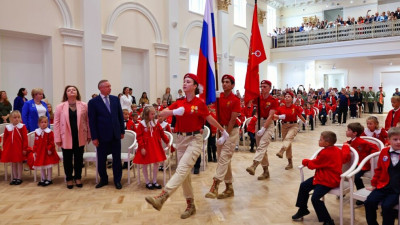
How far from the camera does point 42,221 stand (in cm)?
411

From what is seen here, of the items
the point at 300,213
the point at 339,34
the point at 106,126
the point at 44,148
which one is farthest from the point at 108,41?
the point at 339,34

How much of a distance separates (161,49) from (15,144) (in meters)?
8.87

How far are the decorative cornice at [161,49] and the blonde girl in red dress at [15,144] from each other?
841 cm

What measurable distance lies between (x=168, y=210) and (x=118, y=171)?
61.1 inches

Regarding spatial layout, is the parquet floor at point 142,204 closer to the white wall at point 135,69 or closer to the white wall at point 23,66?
the white wall at point 23,66

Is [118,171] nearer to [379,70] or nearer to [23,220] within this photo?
[23,220]

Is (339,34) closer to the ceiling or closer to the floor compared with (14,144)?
closer to the ceiling

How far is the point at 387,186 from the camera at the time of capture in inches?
135

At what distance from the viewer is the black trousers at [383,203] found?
3.29 meters

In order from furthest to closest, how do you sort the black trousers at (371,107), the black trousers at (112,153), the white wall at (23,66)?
the black trousers at (371,107)
the white wall at (23,66)
the black trousers at (112,153)

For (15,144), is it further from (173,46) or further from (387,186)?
(173,46)

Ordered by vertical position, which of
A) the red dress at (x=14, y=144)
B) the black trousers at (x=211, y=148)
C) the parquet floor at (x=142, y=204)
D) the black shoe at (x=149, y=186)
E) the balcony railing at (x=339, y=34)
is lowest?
the parquet floor at (x=142, y=204)

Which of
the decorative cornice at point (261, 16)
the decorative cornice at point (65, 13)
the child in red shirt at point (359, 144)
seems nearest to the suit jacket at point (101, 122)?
the child in red shirt at point (359, 144)

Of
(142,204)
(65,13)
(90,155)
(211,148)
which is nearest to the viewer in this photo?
(142,204)
